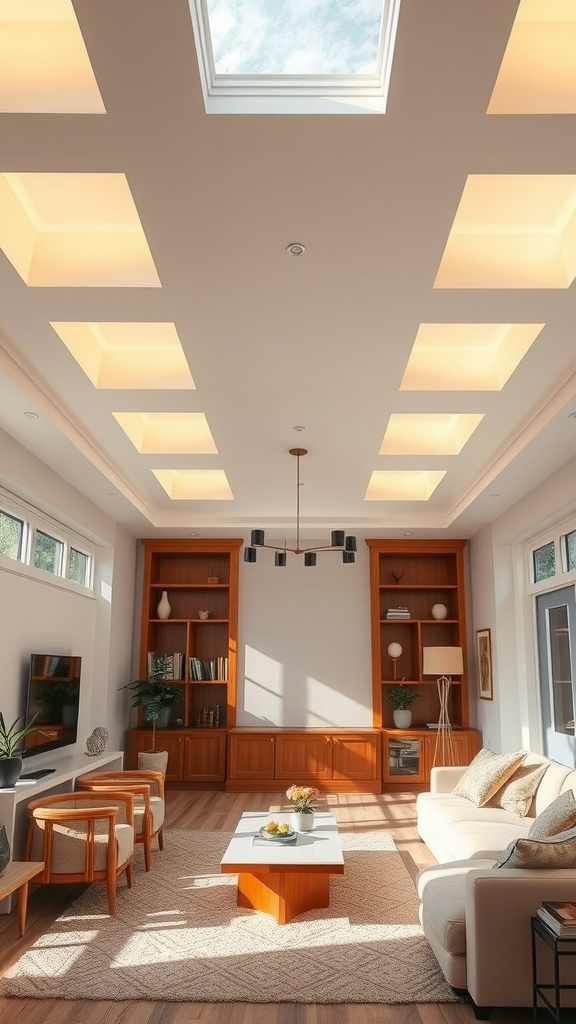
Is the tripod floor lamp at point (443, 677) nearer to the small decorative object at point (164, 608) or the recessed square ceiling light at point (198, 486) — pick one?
the recessed square ceiling light at point (198, 486)

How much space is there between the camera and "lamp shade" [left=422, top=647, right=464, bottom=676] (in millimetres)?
7977

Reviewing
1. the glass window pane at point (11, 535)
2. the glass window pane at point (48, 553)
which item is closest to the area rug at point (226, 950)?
the glass window pane at point (11, 535)

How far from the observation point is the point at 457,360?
484cm

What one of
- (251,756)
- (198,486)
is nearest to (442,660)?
(251,756)

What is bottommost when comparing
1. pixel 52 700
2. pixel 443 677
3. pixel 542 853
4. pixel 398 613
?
pixel 542 853

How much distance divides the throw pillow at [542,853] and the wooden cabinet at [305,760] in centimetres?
513

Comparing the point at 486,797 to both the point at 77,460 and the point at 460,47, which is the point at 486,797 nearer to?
the point at 77,460

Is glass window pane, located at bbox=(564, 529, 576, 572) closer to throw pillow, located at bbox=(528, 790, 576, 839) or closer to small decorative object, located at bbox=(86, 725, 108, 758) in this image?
throw pillow, located at bbox=(528, 790, 576, 839)

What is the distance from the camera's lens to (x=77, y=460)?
5.84 metres

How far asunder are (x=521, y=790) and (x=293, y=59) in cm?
456

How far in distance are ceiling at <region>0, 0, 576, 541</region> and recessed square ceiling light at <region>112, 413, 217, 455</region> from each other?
0.09 m

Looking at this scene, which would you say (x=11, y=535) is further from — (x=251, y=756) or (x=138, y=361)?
(x=251, y=756)

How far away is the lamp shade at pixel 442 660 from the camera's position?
314 inches

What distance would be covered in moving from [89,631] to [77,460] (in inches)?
92.0
